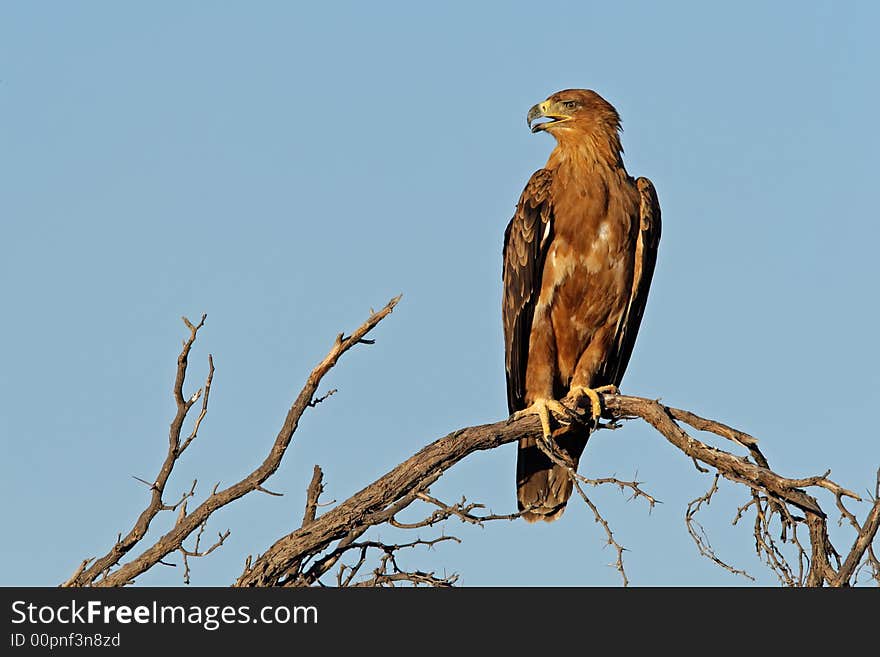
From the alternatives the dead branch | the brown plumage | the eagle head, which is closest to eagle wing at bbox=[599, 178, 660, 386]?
the brown plumage

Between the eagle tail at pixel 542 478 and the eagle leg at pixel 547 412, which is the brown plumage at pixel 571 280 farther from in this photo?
the eagle leg at pixel 547 412

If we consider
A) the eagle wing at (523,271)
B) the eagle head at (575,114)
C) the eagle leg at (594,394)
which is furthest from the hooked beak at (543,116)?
the eagle leg at (594,394)

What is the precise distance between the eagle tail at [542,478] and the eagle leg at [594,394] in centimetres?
46

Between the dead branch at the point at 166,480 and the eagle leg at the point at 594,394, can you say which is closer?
the dead branch at the point at 166,480

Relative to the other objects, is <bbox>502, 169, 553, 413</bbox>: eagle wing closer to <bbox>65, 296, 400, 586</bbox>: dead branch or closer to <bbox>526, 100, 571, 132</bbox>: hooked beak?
<bbox>526, 100, 571, 132</bbox>: hooked beak

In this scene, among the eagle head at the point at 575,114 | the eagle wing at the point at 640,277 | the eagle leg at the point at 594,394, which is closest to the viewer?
the eagle leg at the point at 594,394

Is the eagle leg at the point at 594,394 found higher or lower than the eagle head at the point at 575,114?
lower

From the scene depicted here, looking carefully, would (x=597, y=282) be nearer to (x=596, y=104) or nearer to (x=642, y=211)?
(x=642, y=211)

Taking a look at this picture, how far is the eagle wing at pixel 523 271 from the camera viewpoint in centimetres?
728

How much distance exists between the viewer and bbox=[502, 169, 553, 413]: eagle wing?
7.28m

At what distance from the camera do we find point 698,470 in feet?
18.9

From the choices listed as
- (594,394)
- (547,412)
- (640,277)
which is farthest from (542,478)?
(640,277)

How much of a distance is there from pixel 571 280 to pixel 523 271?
1.00 feet
